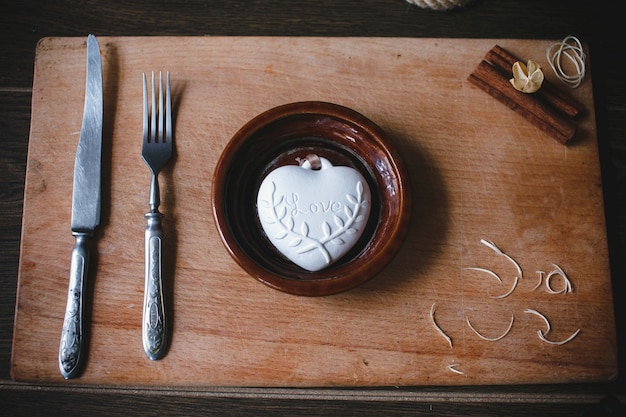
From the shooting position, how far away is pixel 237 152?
25.6 inches

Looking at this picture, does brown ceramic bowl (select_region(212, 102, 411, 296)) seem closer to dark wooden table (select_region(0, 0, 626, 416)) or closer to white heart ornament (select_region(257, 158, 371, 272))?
white heart ornament (select_region(257, 158, 371, 272))

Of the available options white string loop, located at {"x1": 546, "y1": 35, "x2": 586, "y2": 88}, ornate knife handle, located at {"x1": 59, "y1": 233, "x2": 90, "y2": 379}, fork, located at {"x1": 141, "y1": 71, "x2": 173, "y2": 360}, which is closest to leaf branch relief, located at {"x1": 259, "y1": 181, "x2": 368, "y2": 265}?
fork, located at {"x1": 141, "y1": 71, "x2": 173, "y2": 360}

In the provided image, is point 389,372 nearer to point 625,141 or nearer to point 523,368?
point 523,368

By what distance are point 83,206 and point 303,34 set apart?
439 mm

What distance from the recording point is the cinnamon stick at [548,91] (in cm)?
75

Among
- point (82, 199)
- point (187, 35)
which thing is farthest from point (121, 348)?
point (187, 35)

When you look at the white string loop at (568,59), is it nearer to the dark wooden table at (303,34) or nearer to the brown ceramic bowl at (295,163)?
the dark wooden table at (303,34)

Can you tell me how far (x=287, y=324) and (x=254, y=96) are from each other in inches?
13.2

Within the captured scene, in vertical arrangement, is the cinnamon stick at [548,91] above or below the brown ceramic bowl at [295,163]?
above

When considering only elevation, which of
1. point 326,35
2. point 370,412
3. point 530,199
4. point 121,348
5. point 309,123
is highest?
point 326,35

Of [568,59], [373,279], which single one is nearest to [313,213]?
[373,279]

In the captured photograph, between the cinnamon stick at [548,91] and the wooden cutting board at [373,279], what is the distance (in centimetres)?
2

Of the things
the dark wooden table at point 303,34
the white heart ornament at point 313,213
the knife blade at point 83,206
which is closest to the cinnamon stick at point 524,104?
the dark wooden table at point 303,34

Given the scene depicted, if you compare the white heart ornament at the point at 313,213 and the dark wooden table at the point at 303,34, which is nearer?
the white heart ornament at the point at 313,213
